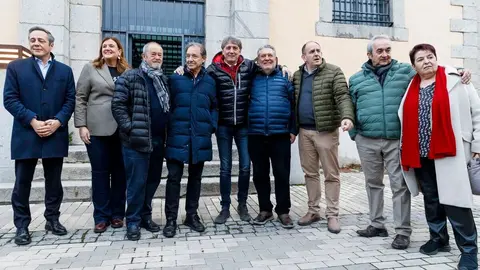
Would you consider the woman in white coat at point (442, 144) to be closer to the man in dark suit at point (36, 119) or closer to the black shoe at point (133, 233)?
the black shoe at point (133, 233)

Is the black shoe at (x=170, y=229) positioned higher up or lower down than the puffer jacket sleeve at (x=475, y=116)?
lower down

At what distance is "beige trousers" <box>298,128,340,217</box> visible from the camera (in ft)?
13.0

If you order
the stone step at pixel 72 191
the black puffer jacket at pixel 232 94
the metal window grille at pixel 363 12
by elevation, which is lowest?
the stone step at pixel 72 191

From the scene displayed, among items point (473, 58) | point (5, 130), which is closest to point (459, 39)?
point (473, 58)

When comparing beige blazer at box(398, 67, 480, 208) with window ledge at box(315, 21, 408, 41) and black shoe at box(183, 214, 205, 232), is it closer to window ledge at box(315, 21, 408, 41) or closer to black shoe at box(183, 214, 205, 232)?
black shoe at box(183, 214, 205, 232)

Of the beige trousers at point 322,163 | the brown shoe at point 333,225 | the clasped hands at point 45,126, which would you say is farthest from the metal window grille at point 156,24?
the brown shoe at point 333,225

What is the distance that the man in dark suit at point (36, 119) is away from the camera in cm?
352

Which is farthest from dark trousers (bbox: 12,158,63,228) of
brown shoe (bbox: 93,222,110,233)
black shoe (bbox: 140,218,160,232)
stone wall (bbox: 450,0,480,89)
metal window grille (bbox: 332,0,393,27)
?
stone wall (bbox: 450,0,480,89)

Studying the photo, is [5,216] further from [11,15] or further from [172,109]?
[11,15]

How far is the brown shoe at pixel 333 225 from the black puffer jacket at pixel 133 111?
207 centimetres

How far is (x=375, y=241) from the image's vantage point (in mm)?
3533

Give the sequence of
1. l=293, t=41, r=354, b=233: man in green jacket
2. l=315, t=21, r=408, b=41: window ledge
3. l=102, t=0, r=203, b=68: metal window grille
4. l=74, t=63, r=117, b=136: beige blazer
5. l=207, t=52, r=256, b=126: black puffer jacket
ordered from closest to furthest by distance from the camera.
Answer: l=74, t=63, r=117, b=136: beige blazer < l=293, t=41, r=354, b=233: man in green jacket < l=207, t=52, r=256, b=126: black puffer jacket < l=102, t=0, r=203, b=68: metal window grille < l=315, t=21, r=408, b=41: window ledge

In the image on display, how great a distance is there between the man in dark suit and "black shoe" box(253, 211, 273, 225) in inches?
81.0

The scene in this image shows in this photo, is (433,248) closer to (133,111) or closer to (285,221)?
(285,221)
